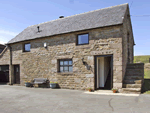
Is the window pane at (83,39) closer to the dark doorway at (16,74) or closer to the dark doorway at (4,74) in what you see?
the dark doorway at (16,74)

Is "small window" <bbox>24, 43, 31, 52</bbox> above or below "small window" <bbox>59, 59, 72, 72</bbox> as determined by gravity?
above

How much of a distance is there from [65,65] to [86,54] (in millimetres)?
2119

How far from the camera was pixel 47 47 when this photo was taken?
11453mm

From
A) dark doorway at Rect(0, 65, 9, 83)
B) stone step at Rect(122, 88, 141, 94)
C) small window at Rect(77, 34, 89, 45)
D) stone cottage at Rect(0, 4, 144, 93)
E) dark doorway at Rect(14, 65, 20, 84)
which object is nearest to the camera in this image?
stone step at Rect(122, 88, 141, 94)

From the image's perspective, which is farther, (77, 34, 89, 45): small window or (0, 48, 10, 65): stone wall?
(0, 48, 10, 65): stone wall

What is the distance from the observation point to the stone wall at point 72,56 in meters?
8.66

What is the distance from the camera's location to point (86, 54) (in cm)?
956

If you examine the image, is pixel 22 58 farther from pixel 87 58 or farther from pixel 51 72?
pixel 87 58

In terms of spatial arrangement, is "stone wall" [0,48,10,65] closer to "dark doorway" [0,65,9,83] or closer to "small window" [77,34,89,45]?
"dark doorway" [0,65,9,83]

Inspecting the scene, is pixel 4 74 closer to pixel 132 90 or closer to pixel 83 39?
pixel 83 39

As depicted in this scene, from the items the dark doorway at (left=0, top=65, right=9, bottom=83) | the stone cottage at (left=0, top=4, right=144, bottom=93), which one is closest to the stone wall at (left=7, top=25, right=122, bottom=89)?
the stone cottage at (left=0, top=4, right=144, bottom=93)

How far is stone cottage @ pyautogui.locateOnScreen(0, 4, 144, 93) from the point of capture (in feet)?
28.4

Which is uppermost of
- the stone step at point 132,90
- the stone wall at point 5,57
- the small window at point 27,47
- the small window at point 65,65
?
the small window at point 27,47

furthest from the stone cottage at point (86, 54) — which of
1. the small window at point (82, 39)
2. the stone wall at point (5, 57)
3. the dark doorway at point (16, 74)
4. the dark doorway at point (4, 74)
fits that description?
the dark doorway at point (4, 74)
